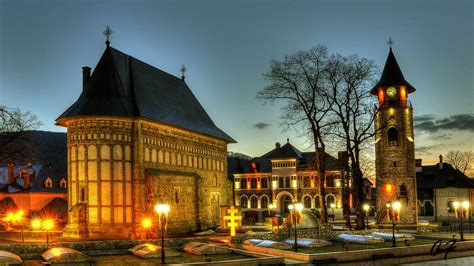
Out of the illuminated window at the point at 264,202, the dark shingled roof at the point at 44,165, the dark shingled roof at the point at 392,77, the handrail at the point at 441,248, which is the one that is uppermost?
the dark shingled roof at the point at 392,77

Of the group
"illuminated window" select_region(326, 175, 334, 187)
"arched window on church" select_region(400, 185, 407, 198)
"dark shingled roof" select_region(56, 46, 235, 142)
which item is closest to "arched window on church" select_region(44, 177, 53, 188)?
"dark shingled roof" select_region(56, 46, 235, 142)

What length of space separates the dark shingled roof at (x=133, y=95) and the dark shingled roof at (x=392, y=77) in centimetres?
1801

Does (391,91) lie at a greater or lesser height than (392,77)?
lesser

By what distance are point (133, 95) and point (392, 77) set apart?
2876 centimetres

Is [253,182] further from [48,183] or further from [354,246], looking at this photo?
[354,246]

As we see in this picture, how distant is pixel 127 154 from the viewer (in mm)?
42438

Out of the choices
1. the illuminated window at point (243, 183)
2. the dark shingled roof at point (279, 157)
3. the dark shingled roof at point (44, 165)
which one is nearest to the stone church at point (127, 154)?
the dark shingled roof at point (44, 165)

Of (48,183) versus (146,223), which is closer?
(146,223)

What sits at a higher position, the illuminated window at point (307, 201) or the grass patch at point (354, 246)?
the illuminated window at point (307, 201)

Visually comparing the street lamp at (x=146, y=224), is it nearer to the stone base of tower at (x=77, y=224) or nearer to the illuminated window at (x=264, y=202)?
the stone base of tower at (x=77, y=224)

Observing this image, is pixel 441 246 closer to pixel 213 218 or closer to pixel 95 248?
pixel 95 248

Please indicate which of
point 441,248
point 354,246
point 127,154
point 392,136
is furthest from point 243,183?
point 441,248

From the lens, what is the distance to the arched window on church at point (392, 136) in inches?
2352

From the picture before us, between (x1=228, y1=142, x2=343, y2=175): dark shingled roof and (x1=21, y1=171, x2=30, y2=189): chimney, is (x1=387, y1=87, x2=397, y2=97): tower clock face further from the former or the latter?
(x1=21, y1=171, x2=30, y2=189): chimney
